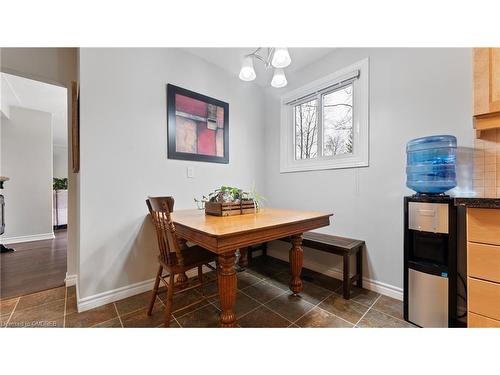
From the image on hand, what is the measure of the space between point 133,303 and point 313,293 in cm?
156

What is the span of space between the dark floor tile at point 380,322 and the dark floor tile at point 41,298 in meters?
2.47

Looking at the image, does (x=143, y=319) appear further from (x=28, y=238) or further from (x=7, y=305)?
(x=28, y=238)

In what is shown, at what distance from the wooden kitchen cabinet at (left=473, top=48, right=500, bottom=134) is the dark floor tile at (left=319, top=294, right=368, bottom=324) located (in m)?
1.44

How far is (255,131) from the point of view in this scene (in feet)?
9.14

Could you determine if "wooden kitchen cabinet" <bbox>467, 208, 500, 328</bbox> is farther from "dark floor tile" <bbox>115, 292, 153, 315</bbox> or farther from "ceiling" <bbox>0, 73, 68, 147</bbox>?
"ceiling" <bbox>0, 73, 68, 147</bbox>

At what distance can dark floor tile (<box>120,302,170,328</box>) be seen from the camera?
1340mm

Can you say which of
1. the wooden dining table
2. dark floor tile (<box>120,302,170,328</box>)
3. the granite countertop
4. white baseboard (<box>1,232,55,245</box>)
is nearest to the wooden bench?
the wooden dining table

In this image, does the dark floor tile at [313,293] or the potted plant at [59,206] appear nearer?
the dark floor tile at [313,293]

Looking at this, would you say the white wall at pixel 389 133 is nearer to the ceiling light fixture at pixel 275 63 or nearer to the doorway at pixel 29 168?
the ceiling light fixture at pixel 275 63

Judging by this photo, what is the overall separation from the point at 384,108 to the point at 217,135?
5.62 ft

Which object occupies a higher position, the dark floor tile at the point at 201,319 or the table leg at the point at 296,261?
the table leg at the point at 296,261

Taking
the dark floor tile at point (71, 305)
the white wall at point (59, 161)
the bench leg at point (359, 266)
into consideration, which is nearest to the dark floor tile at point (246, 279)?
the bench leg at point (359, 266)

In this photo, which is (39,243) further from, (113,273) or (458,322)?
(458,322)

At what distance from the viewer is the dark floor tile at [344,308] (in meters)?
1.43
